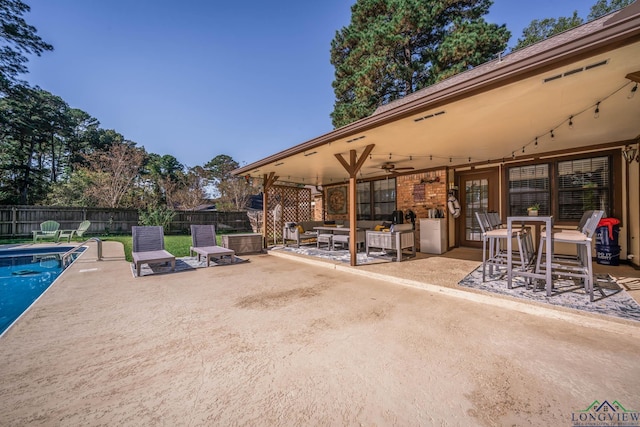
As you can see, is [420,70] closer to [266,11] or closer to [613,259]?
[266,11]

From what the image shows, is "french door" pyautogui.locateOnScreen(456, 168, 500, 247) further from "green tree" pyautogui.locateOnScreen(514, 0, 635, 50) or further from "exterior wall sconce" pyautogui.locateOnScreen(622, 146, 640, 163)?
"green tree" pyautogui.locateOnScreen(514, 0, 635, 50)

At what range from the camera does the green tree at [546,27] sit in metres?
14.6

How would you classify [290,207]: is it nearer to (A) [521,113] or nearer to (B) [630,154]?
(A) [521,113]

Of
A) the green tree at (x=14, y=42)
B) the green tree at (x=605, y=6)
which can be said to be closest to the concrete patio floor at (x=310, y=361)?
the green tree at (x=14, y=42)

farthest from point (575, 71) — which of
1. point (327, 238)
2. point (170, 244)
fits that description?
point (170, 244)

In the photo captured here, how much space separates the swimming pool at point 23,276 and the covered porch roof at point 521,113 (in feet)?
16.2

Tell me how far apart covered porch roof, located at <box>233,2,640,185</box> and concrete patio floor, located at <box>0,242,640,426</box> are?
7.98 ft

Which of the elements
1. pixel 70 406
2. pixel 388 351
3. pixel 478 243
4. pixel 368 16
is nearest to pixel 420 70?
pixel 368 16

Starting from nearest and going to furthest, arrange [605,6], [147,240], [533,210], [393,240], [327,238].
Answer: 1. [533,210]
2. [393,240]
3. [147,240]
4. [327,238]
5. [605,6]

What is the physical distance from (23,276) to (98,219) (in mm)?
8951

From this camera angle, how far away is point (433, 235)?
672 centimetres

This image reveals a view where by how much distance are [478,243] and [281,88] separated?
10763 millimetres

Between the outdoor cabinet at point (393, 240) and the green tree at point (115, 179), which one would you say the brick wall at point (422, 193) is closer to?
the outdoor cabinet at point (393, 240)

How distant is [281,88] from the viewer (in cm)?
1238
